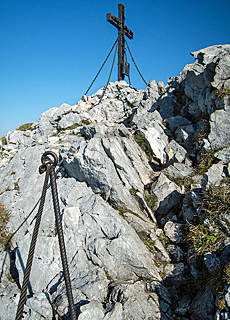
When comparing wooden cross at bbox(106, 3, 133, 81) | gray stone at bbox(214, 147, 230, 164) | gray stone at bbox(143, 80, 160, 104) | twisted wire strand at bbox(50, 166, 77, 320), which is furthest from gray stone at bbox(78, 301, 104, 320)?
wooden cross at bbox(106, 3, 133, 81)

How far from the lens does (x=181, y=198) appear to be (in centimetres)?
971

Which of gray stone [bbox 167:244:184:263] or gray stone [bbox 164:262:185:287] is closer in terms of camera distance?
gray stone [bbox 164:262:185:287]

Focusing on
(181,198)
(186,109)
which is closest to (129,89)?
A: (186,109)

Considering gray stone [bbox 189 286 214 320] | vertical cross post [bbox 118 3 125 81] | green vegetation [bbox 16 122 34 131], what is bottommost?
gray stone [bbox 189 286 214 320]

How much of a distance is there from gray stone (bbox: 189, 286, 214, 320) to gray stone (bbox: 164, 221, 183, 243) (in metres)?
2.20

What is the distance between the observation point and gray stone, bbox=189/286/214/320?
591 centimetres

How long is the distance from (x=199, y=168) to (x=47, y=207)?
23.6 feet

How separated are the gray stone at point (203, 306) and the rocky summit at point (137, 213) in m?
0.03

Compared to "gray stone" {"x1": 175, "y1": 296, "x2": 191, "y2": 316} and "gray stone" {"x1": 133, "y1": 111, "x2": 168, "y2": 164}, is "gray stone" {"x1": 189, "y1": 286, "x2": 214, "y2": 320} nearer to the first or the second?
"gray stone" {"x1": 175, "y1": 296, "x2": 191, "y2": 316}

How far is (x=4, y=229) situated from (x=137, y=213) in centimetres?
595

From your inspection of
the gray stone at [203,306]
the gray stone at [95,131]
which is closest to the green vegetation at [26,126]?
the gray stone at [95,131]

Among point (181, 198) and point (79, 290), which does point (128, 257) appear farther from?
point (181, 198)

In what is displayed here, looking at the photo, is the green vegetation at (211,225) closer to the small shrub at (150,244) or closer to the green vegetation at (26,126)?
the small shrub at (150,244)

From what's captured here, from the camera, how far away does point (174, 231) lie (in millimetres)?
8812
